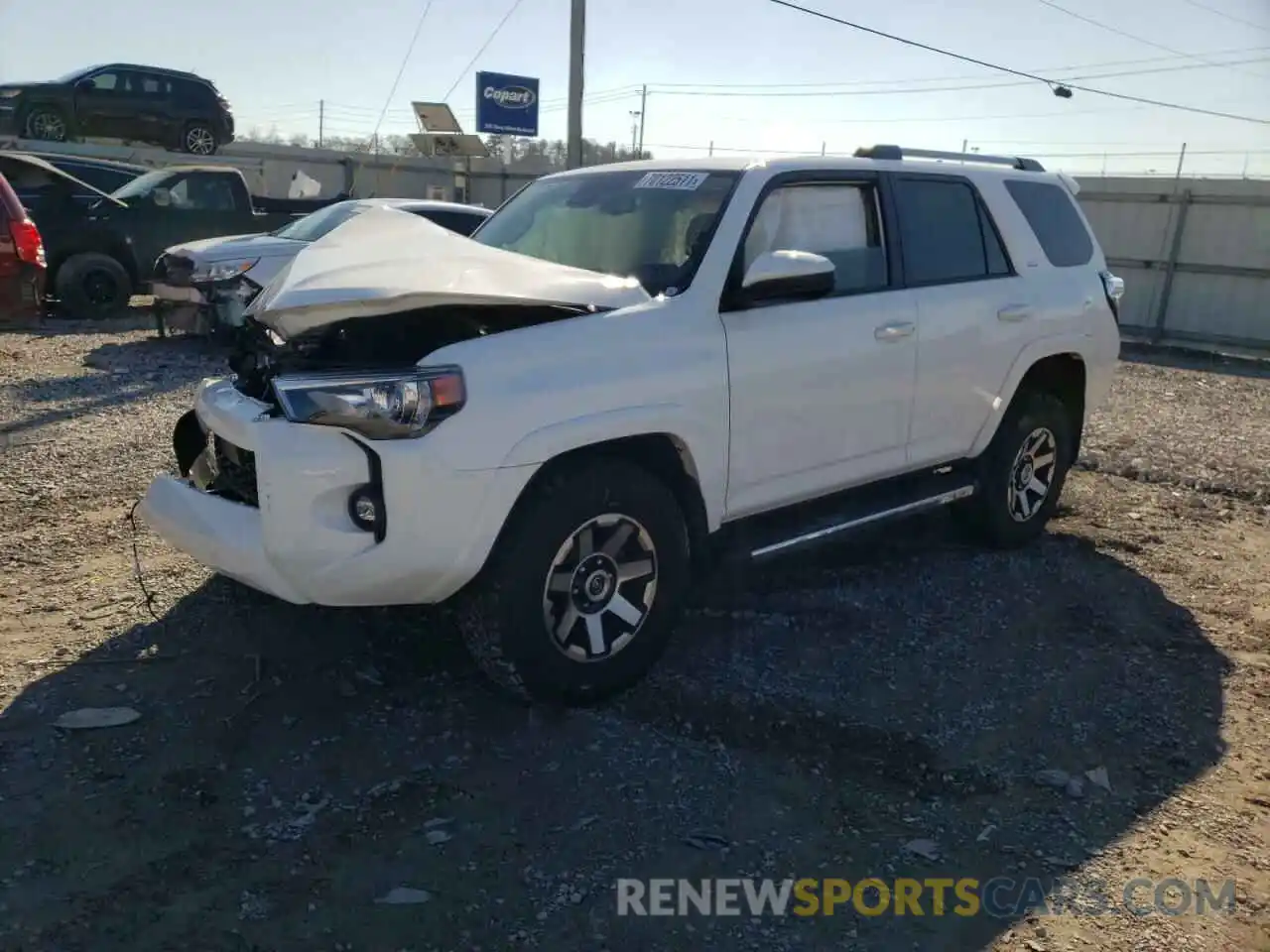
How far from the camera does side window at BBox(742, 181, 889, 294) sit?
13.5 feet

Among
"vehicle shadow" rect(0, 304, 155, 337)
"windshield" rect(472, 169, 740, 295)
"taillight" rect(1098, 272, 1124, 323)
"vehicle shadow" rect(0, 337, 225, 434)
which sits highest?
"windshield" rect(472, 169, 740, 295)

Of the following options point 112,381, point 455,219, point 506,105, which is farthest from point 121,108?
point 112,381

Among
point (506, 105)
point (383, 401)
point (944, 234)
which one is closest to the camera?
point (383, 401)

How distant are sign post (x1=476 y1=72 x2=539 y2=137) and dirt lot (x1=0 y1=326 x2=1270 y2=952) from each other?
14619 mm

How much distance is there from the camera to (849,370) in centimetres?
427

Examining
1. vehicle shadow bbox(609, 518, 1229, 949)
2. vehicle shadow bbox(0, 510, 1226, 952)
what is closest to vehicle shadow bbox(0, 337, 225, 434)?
vehicle shadow bbox(0, 510, 1226, 952)

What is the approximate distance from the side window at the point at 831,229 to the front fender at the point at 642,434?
29.3 inches

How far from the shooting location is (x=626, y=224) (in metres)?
4.27

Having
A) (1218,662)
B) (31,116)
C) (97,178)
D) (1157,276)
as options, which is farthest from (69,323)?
(1157,276)

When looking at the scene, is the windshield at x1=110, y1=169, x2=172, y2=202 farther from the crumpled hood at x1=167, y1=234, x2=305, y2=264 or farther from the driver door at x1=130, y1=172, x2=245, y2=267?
the crumpled hood at x1=167, y1=234, x2=305, y2=264

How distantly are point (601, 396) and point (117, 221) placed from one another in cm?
1137

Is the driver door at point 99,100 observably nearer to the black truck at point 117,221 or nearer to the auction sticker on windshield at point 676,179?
the black truck at point 117,221

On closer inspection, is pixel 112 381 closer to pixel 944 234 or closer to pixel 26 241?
pixel 26 241

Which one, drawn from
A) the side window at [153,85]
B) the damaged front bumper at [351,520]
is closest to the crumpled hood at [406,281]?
the damaged front bumper at [351,520]
